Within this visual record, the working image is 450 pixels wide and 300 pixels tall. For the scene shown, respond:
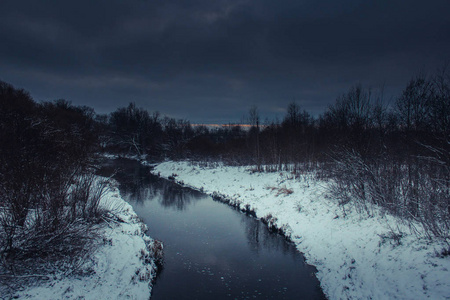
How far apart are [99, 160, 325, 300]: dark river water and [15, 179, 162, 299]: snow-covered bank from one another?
63cm

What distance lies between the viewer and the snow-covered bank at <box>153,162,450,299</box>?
5539 mm

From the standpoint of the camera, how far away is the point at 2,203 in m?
5.88

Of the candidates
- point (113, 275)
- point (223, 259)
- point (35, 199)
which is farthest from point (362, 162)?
point (35, 199)

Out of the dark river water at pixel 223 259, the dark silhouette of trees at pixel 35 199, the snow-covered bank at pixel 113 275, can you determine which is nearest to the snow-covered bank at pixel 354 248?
the dark river water at pixel 223 259

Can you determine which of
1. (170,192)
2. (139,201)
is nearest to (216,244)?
(139,201)

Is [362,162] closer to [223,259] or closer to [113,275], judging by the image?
[223,259]

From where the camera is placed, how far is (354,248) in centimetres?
788

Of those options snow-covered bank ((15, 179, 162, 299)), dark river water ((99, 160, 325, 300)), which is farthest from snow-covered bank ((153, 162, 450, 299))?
snow-covered bank ((15, 179, 162, 299))

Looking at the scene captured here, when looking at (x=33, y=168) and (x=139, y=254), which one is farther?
(x=139, y=254)

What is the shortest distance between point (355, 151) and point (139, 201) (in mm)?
14803

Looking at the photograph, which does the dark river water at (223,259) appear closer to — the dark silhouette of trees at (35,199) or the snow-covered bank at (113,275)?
the snow-covered bank at (113,275)

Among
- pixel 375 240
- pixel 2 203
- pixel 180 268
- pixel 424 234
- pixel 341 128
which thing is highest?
pixel 341 128

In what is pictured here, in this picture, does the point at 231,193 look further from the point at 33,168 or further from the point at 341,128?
the point at 33,168

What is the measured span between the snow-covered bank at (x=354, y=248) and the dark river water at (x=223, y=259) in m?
0.66
